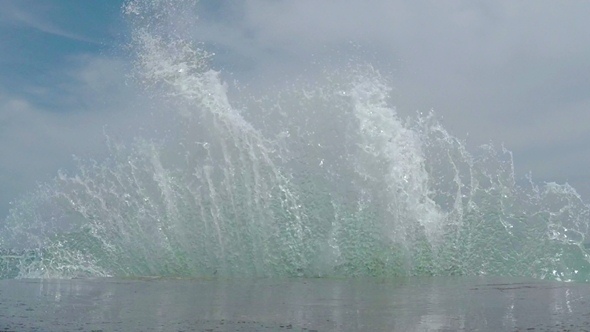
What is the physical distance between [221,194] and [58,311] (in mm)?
7842

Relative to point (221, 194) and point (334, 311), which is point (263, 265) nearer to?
point (221, 194)

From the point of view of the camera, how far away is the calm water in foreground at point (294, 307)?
587cm

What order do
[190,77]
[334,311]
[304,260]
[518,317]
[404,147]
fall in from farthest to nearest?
1. [190,77]
2. [404,147]
3. [304,260]
4. [334,311]
5. [518,317]

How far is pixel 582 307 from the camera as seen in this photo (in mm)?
7340

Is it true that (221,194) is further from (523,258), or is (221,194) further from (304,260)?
(523,258)

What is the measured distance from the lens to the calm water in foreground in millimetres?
5871

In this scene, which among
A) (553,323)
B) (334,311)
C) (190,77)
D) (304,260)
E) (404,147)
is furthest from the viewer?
(190,77)

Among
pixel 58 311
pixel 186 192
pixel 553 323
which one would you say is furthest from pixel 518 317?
pixel 186 192

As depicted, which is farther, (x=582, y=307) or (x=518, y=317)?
(x=582, y=307)

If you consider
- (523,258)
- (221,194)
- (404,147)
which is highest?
(404,147)

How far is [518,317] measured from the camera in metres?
6.47

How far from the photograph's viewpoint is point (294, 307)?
287 inches

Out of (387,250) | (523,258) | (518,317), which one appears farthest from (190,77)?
(518,317)

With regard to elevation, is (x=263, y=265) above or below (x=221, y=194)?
below
